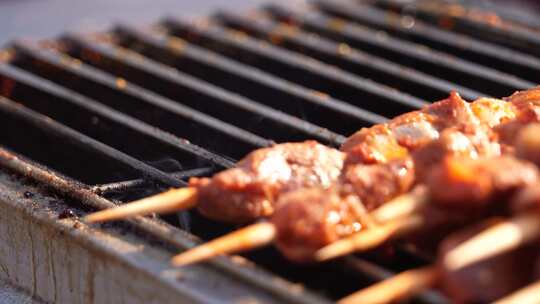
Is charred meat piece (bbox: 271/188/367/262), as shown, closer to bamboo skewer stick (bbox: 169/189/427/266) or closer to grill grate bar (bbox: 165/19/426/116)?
bamboo skewer stick (bbox: 169/189/427/266)

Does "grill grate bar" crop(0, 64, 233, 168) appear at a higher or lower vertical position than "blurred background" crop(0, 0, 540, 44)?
lower

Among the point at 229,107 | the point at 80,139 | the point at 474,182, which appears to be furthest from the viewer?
the point at 229,107

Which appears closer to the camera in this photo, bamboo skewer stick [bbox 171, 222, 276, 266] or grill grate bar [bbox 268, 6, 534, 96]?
bamboo skewer stick [bbox 171, 222, 276, 266]

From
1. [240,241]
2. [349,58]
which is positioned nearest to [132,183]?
[240,241]

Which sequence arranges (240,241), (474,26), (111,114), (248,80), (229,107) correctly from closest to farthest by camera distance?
1. (240,241)
2. (111,114)
3. (229,107)
4. (248,80)
5. (474,26)

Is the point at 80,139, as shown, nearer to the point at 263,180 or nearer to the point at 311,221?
the point at 263,180

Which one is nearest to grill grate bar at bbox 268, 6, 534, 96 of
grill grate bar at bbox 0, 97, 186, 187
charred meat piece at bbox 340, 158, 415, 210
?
charred meat piece at bbox 340, 158, 415, 210

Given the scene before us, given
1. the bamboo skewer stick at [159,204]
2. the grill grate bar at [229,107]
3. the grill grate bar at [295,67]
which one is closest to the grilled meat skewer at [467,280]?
the bamboo skewer stick at [159,204]

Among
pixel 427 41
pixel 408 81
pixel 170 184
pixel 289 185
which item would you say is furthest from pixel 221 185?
pixel 427 41
